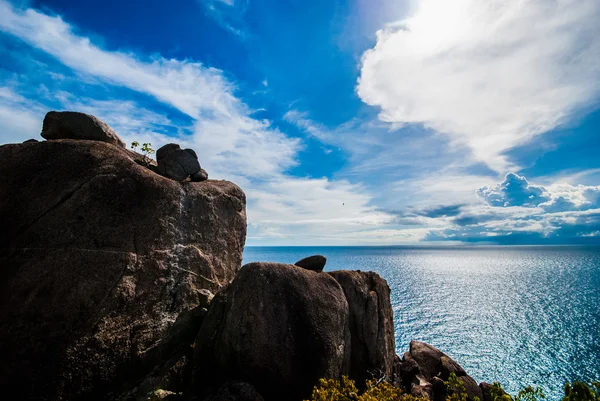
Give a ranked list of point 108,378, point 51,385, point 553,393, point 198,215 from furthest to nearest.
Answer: point 553,393, point 198,215, point 108,378, point 51,385

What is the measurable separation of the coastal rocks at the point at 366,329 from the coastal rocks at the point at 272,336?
226 centimetres

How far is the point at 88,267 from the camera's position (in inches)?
666

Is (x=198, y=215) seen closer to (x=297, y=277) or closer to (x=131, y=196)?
(x=131, y=196)

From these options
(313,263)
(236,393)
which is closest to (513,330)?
(313,263)

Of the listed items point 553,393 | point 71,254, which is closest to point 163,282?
point 71,254

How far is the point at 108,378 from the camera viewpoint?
649 inches

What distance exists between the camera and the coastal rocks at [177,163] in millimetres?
23297

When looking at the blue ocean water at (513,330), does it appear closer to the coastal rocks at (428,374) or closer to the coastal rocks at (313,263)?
the coastal rocks at (428,374)

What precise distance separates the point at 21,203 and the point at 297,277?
1670 cm

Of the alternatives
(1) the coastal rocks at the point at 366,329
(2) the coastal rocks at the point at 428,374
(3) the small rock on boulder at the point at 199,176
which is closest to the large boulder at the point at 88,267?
(3) the small rock on boulder at the point at 199,176

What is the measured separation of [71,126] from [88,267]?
10.9 meters

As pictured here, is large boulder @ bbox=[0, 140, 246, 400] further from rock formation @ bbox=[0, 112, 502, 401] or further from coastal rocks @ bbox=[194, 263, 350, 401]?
coastal rocks @ bbox=[194, 263, 350, 401]

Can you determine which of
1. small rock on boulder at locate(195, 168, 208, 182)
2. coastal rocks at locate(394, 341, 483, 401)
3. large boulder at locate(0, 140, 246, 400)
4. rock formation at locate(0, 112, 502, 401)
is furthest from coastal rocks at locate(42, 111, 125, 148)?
coastal rocks at locate(394, 341, 483, 401)

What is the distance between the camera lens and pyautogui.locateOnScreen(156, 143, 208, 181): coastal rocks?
23.3 meters
